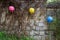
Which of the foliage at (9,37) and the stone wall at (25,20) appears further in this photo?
the stone wall at (25,20)

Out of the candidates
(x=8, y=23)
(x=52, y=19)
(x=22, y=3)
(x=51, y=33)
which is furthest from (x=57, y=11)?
(x=8, y=23)

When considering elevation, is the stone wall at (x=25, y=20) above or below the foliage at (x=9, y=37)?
above

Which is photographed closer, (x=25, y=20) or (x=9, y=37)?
(x=9, y=37)

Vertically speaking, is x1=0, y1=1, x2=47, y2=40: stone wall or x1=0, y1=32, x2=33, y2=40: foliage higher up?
x1=0, y1=1, x2=47, y2=40: stone wall

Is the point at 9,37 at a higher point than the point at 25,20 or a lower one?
lower

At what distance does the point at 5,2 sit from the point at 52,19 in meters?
1.28

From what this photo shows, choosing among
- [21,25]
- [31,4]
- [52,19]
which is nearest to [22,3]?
[31,4]

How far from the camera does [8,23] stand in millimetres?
5012

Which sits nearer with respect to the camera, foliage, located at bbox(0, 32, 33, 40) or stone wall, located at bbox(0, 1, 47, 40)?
foliage, located at bbox(0, 32, 33, 40)

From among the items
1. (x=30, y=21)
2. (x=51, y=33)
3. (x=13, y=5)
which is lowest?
(x=51, y=33)

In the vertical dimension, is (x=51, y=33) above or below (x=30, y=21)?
below

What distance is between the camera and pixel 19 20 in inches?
197

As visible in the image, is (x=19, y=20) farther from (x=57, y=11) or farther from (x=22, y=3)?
(x=57, y=11)

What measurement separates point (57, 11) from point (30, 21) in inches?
29.5
